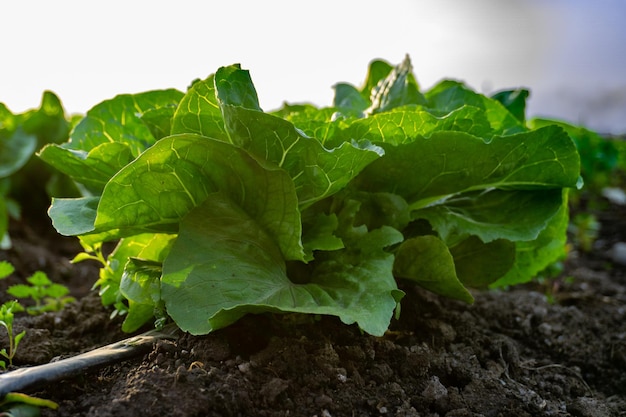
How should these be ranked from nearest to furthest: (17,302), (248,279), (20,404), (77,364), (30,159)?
(20,404) < (77,364) < (248,279) < (17,302) < (30,159)

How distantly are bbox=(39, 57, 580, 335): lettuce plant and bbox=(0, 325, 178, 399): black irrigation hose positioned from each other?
0.08m

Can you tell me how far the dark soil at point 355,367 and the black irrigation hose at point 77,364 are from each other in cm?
3

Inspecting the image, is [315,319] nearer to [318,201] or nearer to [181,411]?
[318,201]

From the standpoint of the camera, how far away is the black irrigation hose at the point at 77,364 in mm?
1395

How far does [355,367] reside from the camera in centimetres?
172

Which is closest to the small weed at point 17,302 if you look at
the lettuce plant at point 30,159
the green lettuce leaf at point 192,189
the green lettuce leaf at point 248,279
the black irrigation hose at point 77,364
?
the black irrigation hose at point 77,364

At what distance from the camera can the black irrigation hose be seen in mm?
1395

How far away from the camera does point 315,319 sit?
5.98 feet

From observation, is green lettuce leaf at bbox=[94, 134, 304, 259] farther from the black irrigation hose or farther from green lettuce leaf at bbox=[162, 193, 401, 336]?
the black irrigation hose

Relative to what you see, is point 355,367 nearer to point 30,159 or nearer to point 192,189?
point 192,189

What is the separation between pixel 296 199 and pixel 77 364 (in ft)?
2.18

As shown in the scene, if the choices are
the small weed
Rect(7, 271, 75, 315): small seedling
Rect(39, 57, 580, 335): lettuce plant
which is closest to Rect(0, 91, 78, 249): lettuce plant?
the small weed

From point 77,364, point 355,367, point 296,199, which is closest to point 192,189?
point 296,199

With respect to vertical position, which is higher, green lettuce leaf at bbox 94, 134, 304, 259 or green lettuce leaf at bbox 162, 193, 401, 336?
green lettuce leaf at bbox 94, 134, 304, 259
